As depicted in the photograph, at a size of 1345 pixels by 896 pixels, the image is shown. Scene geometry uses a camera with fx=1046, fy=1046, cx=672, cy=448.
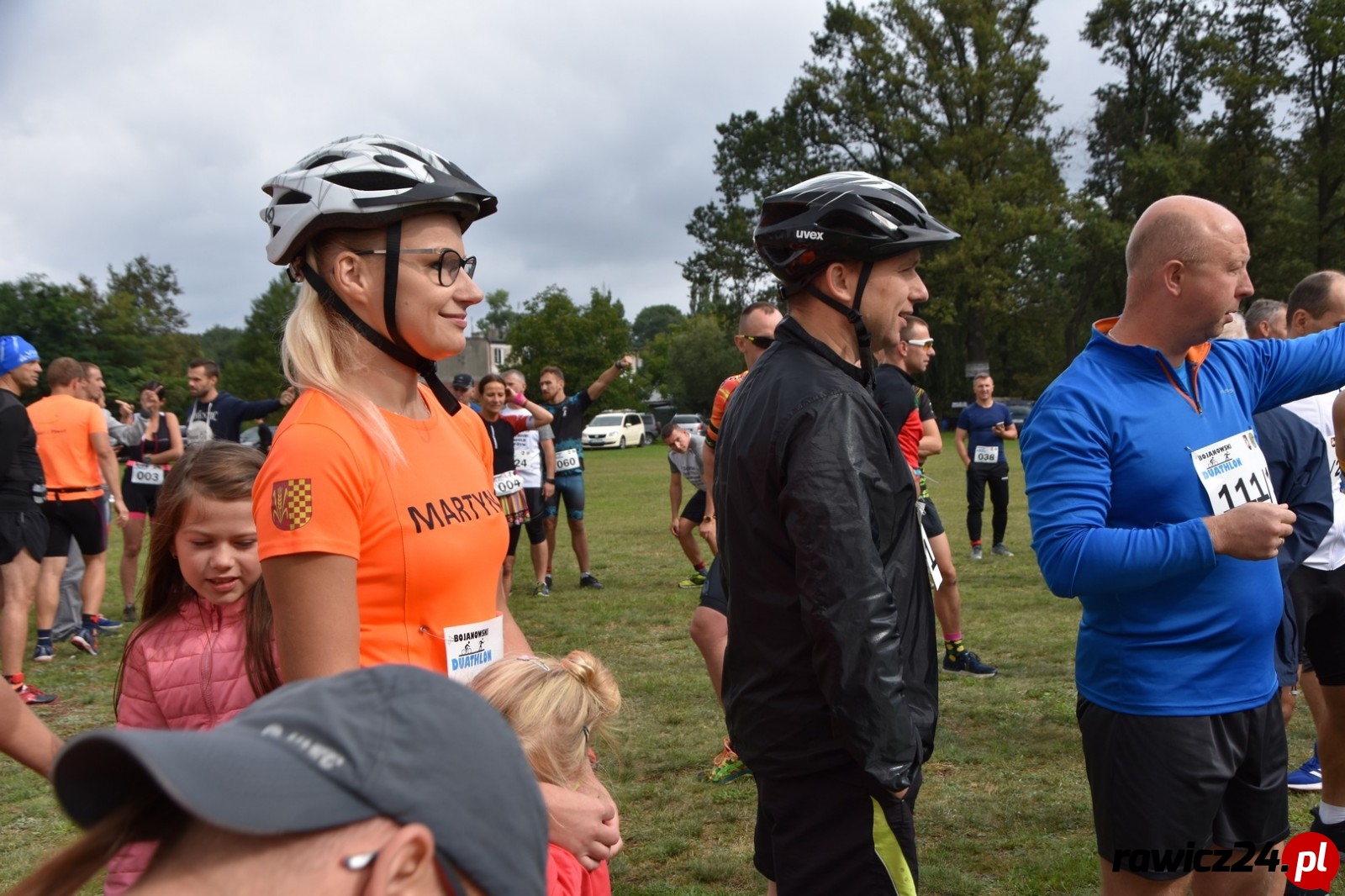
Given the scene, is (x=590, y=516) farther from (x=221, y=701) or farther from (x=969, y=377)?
(x=969, y=377)

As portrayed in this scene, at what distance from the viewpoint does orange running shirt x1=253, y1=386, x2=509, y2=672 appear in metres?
1.86

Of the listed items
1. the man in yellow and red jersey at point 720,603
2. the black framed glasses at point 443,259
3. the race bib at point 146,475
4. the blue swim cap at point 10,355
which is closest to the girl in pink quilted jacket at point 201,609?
the black framed glasses at point 443,259

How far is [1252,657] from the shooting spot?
2.76m

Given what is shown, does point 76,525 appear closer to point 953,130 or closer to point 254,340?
point 953,130

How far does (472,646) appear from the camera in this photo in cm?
214

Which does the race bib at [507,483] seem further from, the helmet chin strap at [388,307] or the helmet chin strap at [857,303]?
the helmet chin strap at [388,307]

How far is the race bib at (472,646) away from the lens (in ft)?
6.82

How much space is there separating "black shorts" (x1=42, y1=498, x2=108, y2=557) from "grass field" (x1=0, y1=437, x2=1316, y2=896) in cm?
86

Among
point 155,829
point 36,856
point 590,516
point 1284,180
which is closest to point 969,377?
point 1284,180

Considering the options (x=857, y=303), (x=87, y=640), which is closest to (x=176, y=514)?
(x=857, y=303)

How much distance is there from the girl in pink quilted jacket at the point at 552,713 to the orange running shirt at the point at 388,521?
0.13m

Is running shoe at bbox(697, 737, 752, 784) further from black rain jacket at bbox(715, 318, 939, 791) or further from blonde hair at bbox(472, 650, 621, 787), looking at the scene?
blonde hair at bbox(472, 650, 621, 787)

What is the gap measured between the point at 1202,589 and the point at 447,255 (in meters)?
2.08

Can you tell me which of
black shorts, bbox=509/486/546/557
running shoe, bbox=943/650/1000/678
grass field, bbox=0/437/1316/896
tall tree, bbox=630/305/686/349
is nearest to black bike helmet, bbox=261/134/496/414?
grass field, bbox=0/437/1316/896
